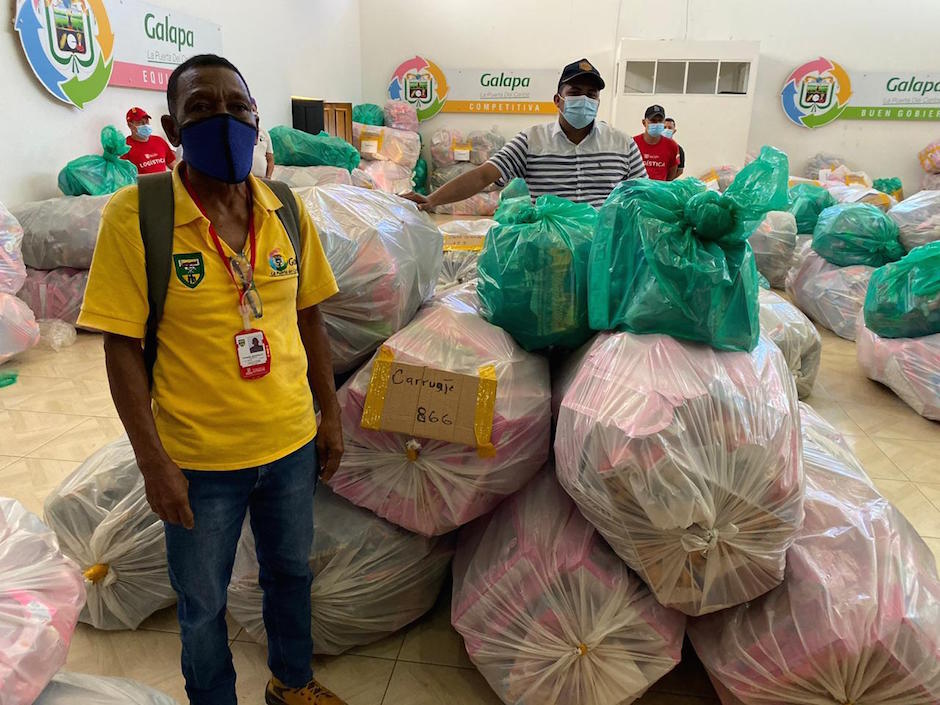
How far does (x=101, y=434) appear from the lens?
103 inches

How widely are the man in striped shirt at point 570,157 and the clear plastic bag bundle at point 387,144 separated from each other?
5.74 meters

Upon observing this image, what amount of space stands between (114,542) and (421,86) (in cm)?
800

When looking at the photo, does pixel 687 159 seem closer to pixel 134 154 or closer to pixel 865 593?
pixel 134 154

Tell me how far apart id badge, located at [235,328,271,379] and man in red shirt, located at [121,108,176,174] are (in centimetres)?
371

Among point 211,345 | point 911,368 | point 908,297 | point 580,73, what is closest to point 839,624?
point 211,345

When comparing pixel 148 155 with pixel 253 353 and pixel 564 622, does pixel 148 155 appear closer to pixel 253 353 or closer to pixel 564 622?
pixel 253 353

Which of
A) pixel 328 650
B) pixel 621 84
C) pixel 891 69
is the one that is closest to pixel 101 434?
pixel 328 650

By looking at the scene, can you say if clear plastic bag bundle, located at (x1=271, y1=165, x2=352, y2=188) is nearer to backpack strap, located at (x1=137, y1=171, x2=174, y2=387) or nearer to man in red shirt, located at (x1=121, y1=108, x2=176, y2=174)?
man in red shirt, located at (x1=121, y1=108, x2=176, y2=174)

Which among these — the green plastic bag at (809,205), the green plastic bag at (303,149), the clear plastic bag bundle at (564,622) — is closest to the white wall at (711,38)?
the green plastic bag at (809,205)

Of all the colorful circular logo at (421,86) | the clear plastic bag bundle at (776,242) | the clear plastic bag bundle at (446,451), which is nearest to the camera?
the clear plastic bag bundle at (446,451)

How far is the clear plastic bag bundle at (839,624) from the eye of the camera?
44.6 inches

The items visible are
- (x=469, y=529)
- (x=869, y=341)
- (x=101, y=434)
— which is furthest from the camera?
(x=869, y=341)

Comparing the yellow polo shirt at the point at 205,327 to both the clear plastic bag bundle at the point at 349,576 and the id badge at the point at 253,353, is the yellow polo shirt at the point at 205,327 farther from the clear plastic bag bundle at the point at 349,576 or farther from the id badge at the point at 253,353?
the clear plastic bag bundle at the point at 349,576

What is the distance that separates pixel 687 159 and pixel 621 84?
1.20 m
